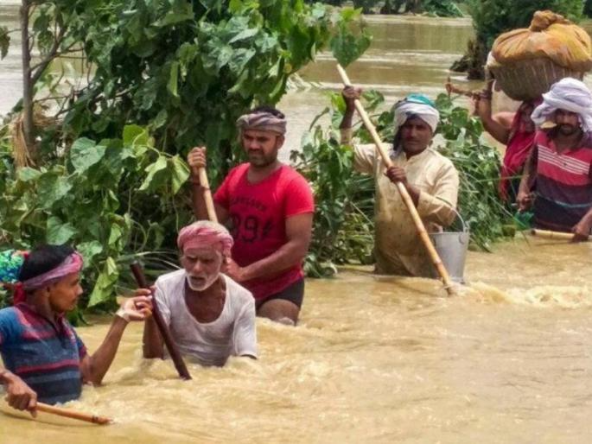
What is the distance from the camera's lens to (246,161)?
343 inches

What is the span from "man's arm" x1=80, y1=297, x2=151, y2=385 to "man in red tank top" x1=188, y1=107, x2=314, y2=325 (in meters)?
1.51

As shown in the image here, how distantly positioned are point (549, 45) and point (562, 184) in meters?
1.51

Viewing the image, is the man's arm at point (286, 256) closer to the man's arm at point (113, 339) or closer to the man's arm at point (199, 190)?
the man's arm at point (199, 190)

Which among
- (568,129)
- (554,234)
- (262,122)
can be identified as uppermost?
(262,122)

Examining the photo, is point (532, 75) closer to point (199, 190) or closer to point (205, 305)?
point (199, 190)

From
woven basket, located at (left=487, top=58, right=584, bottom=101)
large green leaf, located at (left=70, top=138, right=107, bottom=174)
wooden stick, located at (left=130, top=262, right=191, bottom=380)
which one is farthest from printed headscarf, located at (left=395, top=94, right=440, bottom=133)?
wooden stick, located at (left=130, top=262, right=191, bottom=380)

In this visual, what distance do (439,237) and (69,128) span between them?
2240 mm

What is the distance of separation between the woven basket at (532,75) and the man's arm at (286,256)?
481cm

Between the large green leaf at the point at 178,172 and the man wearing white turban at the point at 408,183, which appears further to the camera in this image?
the man wearing white turban at the point at 408,183

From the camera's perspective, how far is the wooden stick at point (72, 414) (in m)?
5.55

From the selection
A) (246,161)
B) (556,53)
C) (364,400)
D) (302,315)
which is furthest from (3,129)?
(556,53)

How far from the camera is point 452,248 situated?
9031mm

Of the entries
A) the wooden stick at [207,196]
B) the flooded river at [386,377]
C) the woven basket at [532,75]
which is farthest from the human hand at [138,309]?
the woven basket at [532,75]

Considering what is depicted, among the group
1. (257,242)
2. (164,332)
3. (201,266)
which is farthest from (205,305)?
(257,242)
